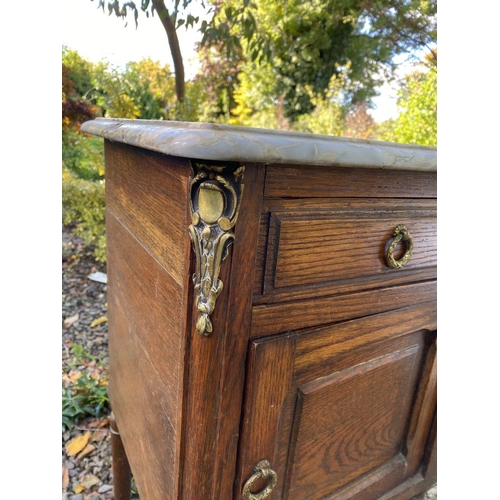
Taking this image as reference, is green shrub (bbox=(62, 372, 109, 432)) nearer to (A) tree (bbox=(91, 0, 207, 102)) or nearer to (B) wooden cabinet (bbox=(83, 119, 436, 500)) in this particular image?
(B) wooden cabinet (bbox=(83, 119, 436, 500))

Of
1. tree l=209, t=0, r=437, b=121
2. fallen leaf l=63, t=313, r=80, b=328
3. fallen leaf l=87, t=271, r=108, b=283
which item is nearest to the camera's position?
tree l=209, t=0, r=437, b=121

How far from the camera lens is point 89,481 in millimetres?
1245

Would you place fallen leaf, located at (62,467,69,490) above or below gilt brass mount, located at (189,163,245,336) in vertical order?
below

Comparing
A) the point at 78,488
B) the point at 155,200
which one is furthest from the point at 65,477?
the point at 155,200

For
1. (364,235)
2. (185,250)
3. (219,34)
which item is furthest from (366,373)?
(219,34)

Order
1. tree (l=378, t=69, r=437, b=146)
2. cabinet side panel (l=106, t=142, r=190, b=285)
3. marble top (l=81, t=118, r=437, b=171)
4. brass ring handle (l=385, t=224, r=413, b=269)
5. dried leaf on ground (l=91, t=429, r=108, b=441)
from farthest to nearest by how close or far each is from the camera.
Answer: dried leaf on ground (l=91, t=429, r=108, b=441) < tree (l=378, t=69, r=437, b=146) < brass ring handle (l=385, t=224, r=413, b=269) < cabinet side panel (l=106, t=142, r=190, b=285) < marble top (l=81, t=118, r=437, b=171)

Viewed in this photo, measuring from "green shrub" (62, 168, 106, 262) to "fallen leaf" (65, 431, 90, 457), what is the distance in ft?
3.41

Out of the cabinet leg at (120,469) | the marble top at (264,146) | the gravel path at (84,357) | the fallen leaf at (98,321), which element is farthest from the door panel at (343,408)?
the fallen leaf at (98,321)

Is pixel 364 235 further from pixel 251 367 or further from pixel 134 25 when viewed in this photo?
pixel 134 25

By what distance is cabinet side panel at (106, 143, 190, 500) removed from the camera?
0.49 metres

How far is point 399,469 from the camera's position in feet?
2.67

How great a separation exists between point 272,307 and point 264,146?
0.21 meters

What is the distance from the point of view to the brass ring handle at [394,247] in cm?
58

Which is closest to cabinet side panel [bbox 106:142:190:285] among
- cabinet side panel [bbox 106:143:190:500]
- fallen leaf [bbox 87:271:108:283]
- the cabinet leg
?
cabinet side panel [bbox 106:143:190:500]
